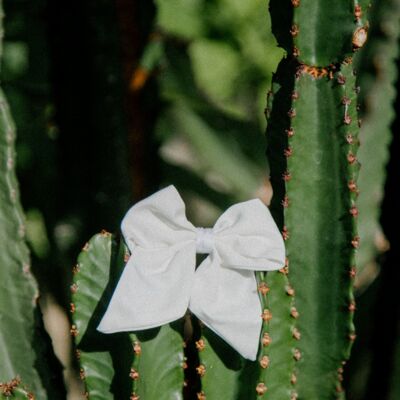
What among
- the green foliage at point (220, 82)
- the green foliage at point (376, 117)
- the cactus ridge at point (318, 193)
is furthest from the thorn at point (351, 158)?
the green foliage at point (220, 82)

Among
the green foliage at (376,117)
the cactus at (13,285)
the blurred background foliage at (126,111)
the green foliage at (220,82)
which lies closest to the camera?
the cactus at (13,285)

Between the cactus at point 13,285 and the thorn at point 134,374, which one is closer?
the thorn at point 134,374

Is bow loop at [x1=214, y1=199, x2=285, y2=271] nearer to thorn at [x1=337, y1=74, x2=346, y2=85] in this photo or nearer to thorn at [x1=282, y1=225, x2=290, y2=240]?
thorn at [x1=282, y1=225, x2=290, y2=240]

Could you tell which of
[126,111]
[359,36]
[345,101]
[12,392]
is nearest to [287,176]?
[345,101]

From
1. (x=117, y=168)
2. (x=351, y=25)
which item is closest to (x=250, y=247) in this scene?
(x=351, y=25)

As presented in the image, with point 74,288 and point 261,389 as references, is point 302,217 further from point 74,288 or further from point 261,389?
point 74,288

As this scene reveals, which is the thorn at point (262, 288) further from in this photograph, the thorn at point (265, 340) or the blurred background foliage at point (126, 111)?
the blurred background foliage at point (126, 111)

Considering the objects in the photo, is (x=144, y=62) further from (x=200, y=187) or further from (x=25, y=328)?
(x=25, y=328)
